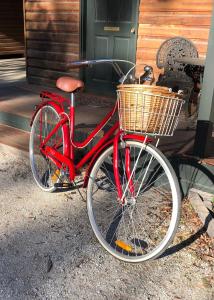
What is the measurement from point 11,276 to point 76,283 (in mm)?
449

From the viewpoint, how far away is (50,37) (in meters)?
7.88

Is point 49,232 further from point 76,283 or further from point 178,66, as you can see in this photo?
point 178,66

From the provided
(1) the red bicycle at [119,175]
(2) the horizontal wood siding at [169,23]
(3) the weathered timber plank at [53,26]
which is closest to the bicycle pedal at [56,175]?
(1) the red bicycle at [119,175]

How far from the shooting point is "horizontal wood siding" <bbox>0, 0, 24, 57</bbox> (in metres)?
14.8

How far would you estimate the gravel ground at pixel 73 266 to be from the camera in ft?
7.81

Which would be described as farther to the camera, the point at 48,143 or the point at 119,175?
the point at 48,143

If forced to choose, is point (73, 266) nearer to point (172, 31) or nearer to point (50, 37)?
point (172, 31)

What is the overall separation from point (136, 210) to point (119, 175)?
734 millimetres

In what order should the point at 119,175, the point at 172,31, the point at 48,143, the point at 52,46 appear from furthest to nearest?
the point at 52,46 < the point at 172,31 < the point at 48,143 < the point at 119,175

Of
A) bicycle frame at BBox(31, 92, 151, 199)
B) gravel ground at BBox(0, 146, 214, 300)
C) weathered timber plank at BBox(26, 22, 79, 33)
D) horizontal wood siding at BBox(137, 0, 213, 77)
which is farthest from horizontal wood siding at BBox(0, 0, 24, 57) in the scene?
gravel ground at BBox(0, 146, 214, 300)

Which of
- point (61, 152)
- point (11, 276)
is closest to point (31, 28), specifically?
point (61, 152)

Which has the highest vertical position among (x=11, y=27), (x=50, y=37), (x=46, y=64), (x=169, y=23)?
(x=169, y=23)

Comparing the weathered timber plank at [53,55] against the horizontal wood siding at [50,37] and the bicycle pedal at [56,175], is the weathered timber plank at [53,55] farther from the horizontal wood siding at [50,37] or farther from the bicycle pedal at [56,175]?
the bicycle pedal at [56,175]

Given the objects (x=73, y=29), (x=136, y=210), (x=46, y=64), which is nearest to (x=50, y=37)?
(x=46, y=64)
